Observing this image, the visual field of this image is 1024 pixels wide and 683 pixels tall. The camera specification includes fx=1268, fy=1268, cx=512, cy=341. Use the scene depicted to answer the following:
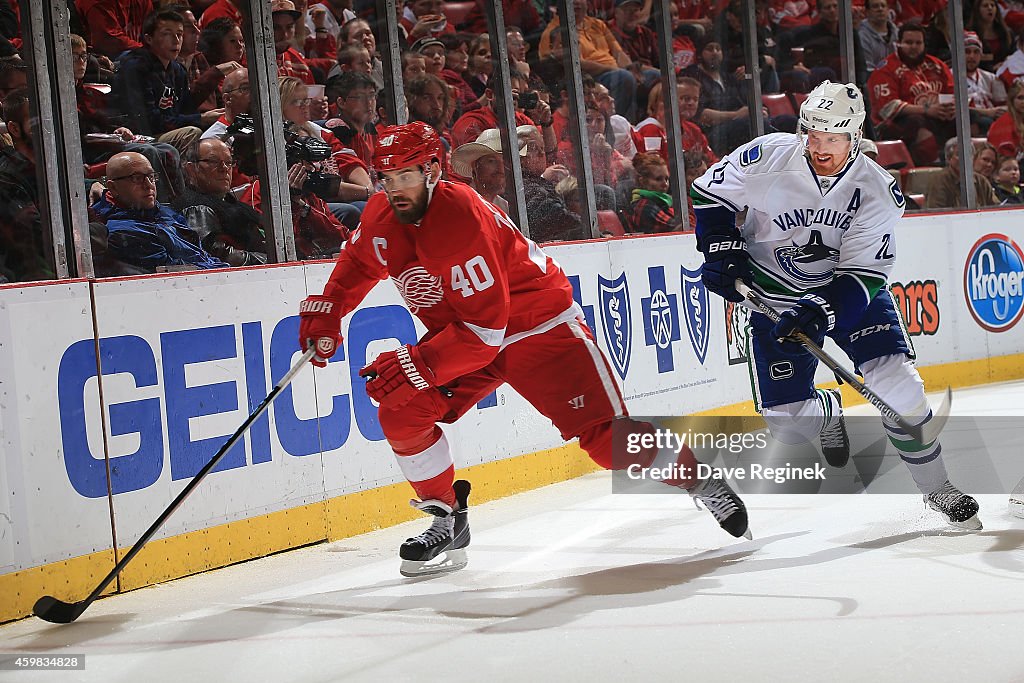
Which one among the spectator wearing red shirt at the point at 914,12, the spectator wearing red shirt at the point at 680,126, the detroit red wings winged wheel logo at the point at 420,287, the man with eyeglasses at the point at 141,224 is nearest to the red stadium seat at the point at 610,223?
the spectator wearing red shirt at the point at 680,126

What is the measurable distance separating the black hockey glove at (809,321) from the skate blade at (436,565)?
4.06 feet

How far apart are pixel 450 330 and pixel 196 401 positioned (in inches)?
39.0

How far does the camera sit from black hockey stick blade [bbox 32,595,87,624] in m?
3.38

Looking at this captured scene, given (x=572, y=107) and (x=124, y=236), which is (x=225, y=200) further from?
(x=572, y=107)

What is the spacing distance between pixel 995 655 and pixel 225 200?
3164mm

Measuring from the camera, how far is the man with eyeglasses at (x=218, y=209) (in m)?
4.61

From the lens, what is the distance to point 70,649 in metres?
3.20

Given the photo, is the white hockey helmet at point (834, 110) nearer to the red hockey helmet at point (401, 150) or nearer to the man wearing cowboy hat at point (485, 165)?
the red hockey helmet at point (401, 150)

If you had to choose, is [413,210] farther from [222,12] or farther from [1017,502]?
[1017,502]

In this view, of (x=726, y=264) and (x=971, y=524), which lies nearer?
(x=971, y=524)

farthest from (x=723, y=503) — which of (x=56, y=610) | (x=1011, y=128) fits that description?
(x=1011, y=128)

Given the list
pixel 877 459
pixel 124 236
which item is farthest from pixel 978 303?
pixel 124 236

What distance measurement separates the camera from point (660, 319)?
6.33 m

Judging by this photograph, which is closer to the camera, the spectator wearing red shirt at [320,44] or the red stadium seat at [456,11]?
the spectator wearing red shirt at [320,44]
